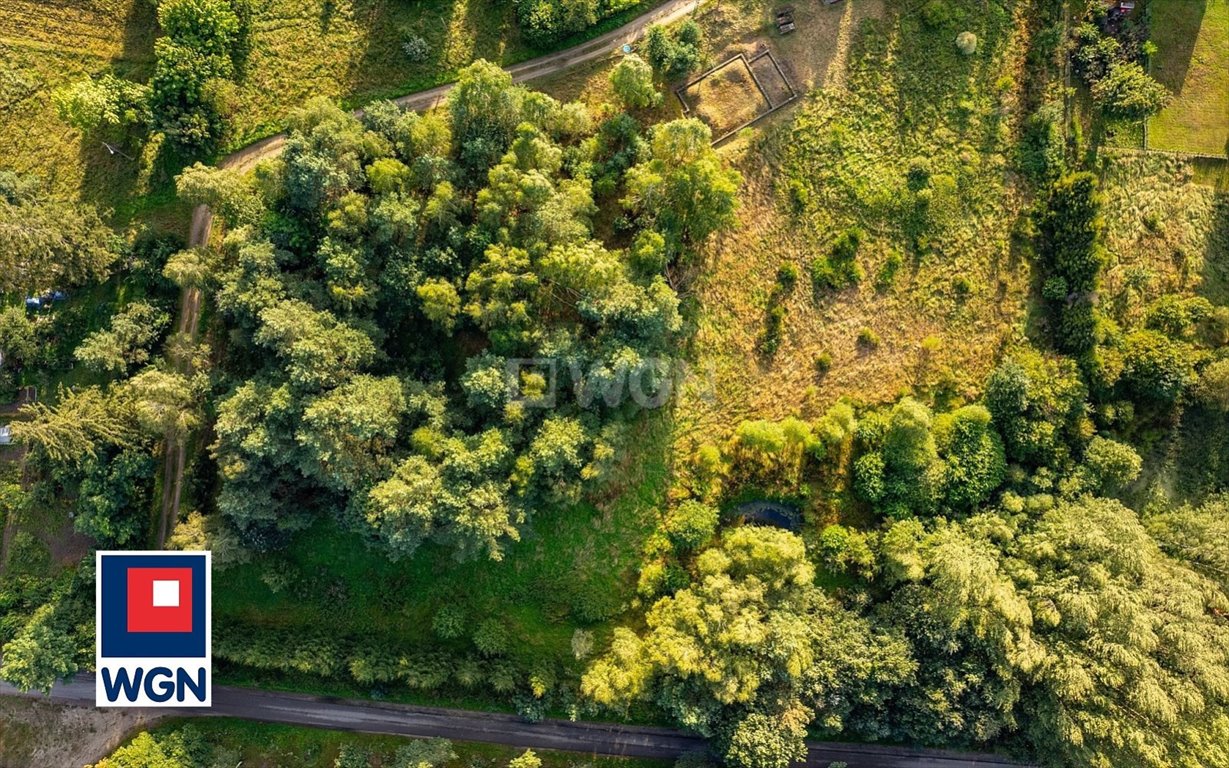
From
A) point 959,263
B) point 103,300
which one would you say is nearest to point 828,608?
point 959,263

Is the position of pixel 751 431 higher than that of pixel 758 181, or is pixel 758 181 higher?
pixel 758 181

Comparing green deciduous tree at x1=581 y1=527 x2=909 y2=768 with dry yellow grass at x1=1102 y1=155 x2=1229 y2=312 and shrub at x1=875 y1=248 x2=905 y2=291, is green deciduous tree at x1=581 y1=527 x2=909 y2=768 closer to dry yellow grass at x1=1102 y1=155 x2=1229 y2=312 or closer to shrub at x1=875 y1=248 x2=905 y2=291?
shrub at x1=875 y1=248 x2=905 y2=291

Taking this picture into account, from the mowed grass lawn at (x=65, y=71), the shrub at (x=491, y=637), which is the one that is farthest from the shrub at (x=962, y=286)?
the mowed grass lawn at (x=65, y=71)

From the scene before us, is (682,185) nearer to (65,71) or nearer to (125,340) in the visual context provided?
(125,340)

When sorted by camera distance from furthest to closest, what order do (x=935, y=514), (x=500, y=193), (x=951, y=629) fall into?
(x=935, y=514), (x=951, y=629), (x=500, y=193)

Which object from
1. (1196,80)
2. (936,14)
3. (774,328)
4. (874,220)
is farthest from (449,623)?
(1196,80)

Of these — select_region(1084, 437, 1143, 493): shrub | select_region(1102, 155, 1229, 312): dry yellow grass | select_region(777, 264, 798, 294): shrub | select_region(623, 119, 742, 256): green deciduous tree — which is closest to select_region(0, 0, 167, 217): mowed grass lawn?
select_region(623, 119, 742, 256): green deciduous tree

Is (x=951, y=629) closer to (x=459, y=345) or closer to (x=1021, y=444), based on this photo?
(x=1021, y=444)

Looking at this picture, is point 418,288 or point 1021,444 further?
point 1021,444
